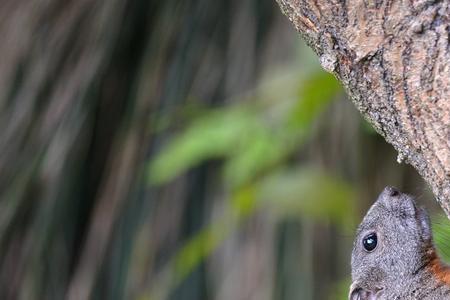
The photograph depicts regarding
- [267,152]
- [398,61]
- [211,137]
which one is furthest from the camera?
[267,152]

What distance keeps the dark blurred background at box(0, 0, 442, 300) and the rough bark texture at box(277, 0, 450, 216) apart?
1725 millimetres

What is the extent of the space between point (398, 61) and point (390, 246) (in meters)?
0.73

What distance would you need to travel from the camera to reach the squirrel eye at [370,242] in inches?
80.1

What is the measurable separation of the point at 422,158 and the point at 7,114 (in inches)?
103

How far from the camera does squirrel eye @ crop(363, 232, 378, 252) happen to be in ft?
6.68

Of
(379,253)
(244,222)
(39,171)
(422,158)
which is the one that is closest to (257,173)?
(244,222)

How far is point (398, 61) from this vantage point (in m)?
1.33

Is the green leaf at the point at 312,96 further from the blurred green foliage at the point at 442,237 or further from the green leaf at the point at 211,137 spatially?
the blurred green foliage at the point at 442,237

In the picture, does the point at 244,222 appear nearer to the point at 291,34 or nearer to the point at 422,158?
the point at 291,34

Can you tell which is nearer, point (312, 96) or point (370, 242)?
point (370, 242)

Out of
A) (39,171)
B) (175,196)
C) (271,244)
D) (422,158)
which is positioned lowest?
(422,158)

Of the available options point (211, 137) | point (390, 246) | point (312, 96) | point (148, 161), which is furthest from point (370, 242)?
point (148, 161)

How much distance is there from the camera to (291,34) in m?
3.39

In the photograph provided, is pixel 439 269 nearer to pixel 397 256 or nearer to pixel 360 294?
pixel 397 256
